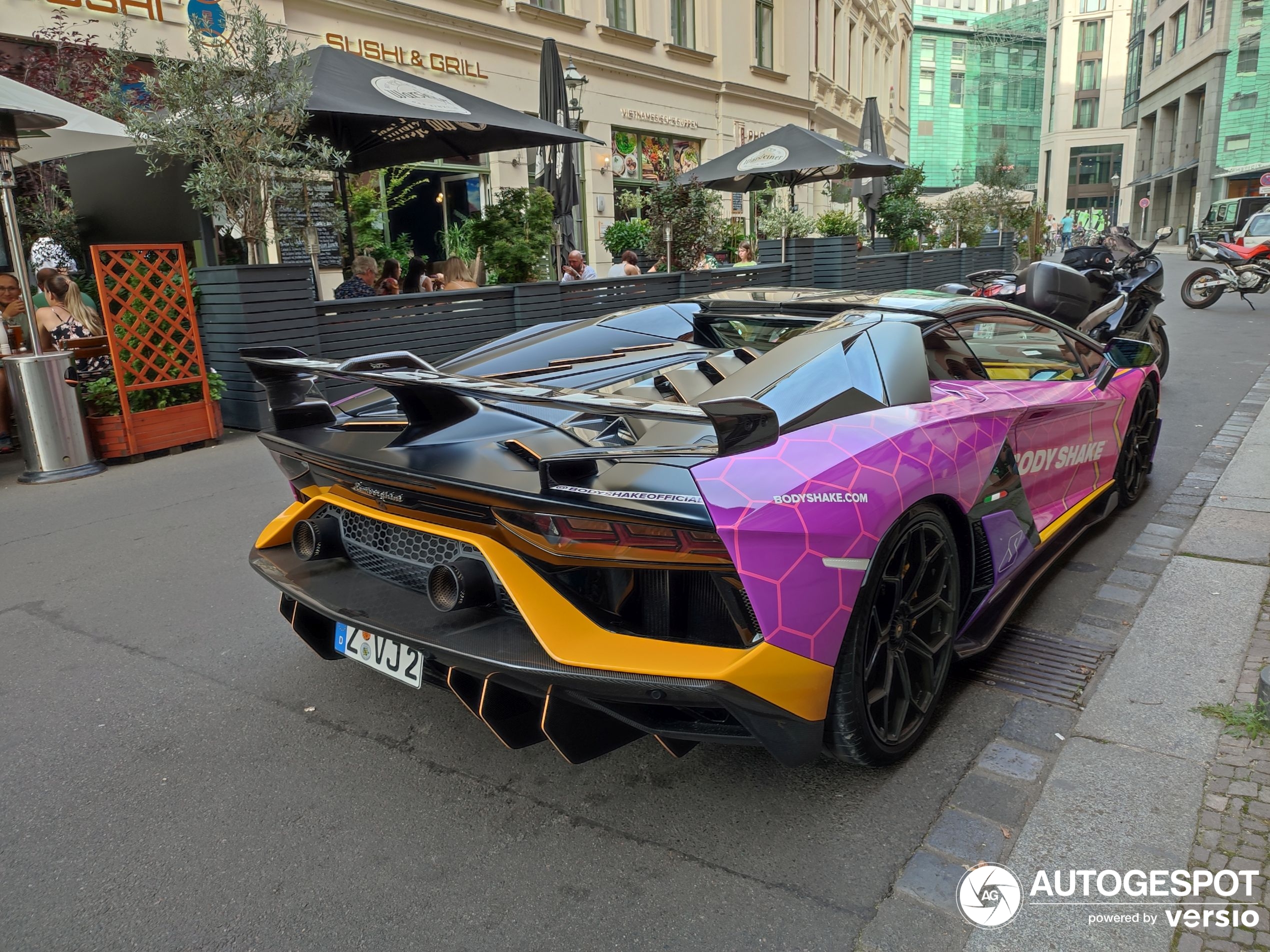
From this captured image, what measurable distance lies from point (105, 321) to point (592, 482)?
21.2 ft

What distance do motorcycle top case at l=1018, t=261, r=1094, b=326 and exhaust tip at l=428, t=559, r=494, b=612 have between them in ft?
24.6

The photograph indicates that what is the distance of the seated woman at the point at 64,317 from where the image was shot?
827 centimetres

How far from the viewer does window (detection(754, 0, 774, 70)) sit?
80.7 ft

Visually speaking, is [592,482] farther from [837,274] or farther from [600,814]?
[837,274]

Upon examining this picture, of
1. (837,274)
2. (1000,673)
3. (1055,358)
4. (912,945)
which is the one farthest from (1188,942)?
(837,274)

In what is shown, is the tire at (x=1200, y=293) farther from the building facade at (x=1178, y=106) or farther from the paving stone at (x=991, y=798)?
the building facade at (x=1178, y=106)

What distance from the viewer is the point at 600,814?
2.53 m

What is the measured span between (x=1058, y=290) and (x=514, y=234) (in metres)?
5.65

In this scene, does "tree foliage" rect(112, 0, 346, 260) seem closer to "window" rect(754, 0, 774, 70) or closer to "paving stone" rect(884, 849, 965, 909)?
"paving stone" rect(884, 849, 965, 909)

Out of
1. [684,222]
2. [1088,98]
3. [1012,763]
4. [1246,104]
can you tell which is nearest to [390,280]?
[684,222]

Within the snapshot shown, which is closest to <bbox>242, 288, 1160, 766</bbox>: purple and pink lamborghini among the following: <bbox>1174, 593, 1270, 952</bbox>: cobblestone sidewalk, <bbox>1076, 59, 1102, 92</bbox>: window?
<bbox>1174, 593, 1270, 952</bbox>: cobblestone sidewalk

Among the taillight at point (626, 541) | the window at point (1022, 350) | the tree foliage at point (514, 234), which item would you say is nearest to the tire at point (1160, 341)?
the window at point (1022, 350)

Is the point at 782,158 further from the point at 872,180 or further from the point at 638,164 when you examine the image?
the point at 638,164

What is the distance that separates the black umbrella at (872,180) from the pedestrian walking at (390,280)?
1052 cm
